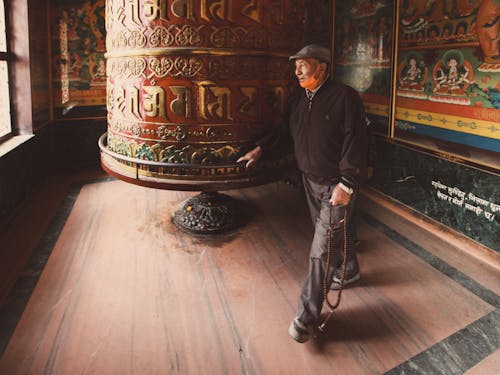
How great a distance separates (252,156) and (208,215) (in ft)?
3.70

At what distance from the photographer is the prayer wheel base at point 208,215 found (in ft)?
13.0

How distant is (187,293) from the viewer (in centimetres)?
291

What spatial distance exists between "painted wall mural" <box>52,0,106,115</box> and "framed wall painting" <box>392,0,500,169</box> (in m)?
4.06

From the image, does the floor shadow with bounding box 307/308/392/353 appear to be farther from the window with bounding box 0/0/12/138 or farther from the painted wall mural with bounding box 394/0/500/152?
the window with bounding box 0/0/12/138

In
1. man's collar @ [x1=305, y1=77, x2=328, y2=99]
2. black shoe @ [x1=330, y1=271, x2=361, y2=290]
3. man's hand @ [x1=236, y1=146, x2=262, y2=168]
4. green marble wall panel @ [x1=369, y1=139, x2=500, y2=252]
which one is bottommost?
black shoe @ [x1=330, y1=271, x2=361, y2=290]

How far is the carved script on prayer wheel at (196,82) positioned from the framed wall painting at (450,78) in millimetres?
1273

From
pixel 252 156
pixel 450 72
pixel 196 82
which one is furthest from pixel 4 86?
pixel 450 72

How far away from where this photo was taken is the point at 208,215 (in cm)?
401

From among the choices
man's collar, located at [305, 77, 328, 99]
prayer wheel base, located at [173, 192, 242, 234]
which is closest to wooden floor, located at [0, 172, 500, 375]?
prayer wheel base, located at [173, 192, 242, 234]

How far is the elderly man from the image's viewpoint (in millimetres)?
2396

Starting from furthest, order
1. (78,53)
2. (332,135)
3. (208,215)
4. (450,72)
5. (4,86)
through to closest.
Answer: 1. (78,53)
2. (4,86)
3. (208,215)
4. (450,72)
5. (332,135)

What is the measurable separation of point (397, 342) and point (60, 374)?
1.90 meters

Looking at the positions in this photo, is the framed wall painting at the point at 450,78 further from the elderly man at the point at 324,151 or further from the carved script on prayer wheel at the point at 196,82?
the elderly man at the point at 324,151

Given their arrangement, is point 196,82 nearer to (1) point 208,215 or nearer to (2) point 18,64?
(1) point 208,215
